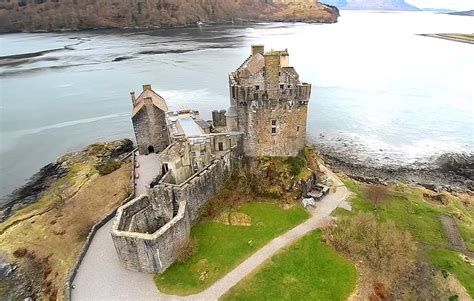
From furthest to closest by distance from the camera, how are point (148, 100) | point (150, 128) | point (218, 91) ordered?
point (218, 91) < point (150, 128) < point (148, 100)

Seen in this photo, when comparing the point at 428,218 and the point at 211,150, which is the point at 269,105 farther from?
the point at 428,218

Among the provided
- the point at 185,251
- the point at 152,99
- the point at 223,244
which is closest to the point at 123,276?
the point at 185,251

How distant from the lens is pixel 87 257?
32938 millimetres

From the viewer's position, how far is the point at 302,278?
1187 inches

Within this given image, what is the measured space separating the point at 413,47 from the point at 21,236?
550 ft

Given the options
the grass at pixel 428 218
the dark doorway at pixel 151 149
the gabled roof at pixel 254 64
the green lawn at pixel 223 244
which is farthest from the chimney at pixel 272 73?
the dark doorway at pixel 151 149

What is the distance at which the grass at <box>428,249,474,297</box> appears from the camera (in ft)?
103

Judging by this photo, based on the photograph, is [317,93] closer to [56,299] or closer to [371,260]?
[371,260]

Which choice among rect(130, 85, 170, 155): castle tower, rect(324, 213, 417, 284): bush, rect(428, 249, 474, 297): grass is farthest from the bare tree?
rect(130, 85, 170, 155): castle tower

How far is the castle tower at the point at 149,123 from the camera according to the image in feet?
154

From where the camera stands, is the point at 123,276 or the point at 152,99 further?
the point at 152,99

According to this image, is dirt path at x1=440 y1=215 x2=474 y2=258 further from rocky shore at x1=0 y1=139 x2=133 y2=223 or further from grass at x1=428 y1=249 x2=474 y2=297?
rocky shore at x1=0 y1=139 x2=133 y2=223

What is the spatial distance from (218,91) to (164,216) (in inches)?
2402

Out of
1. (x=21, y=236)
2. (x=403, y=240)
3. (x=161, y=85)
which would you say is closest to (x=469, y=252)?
(x=403, y=240)
